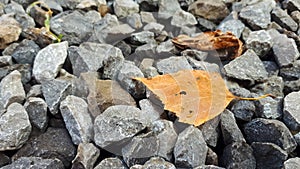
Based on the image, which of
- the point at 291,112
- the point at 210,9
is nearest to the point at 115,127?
the point at 291,112

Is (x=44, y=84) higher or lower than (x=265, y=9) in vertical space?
lower

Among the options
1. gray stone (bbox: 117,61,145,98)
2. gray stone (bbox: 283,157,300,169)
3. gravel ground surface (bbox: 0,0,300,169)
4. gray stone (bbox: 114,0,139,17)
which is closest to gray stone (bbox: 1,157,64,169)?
gravel ground surface (bbox: 0,0,300,169)

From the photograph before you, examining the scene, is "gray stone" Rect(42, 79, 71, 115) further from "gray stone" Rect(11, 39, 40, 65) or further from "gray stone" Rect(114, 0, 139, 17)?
"gray stone" Rect(114, 0, 139, 17)

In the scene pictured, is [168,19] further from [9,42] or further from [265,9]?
[9,42]

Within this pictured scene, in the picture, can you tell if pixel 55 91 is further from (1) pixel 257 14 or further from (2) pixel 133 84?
(1) pixel 257 14

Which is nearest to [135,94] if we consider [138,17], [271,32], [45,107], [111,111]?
[111,111]

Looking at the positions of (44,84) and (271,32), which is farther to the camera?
(271,32)
